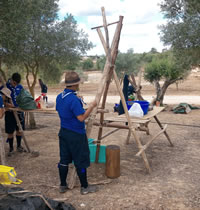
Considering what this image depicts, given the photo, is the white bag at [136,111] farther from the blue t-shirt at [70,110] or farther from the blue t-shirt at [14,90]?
the blue t-shirt at [14,90]

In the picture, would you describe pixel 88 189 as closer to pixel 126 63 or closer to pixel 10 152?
pixel 10 152

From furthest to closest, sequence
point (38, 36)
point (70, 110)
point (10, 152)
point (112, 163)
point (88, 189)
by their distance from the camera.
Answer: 1. point (38, 36)
2. point (10, 152)
3. point (112, 163)
4. point (88, 189)
5. point (70, 110)

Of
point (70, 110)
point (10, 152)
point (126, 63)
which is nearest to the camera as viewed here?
point (70, 110)

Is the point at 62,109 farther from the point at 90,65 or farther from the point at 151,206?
the point at 90,65

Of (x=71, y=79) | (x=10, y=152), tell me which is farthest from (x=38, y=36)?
(x=71, y=79)

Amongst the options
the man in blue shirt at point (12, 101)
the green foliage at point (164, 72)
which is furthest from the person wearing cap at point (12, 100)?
the green foliage at point (164, 72)

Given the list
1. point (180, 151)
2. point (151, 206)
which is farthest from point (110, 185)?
point (180, 151)

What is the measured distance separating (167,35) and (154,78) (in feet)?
21.6

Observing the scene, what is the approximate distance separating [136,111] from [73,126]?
5.54ft

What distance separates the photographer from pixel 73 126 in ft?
11.8

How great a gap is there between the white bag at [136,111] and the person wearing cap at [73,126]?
147 centimetres

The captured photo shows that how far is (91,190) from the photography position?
12.9 ft

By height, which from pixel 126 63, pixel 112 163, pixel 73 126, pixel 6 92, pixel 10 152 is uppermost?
pixel 126 63

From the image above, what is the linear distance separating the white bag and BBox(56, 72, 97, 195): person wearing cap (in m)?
1.47
